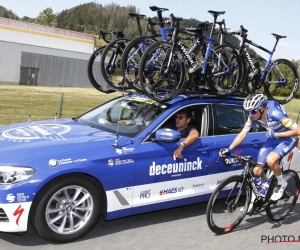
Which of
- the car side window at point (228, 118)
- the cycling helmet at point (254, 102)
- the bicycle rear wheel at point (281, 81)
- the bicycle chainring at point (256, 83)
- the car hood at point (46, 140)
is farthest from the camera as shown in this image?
the bicycle rear wheel at point (281, 81)

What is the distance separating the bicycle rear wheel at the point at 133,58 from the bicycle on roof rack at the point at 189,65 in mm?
357

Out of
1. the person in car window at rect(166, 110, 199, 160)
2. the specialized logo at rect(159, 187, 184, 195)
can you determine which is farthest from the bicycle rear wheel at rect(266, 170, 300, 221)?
the person in car window at rect(166, 110, 199, 160)

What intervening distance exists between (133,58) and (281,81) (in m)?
2.97

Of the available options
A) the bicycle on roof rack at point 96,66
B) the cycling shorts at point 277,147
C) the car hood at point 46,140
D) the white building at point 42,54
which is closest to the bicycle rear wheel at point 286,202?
the cycling shorts at point 277,147

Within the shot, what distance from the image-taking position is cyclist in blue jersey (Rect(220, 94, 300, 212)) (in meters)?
5.37

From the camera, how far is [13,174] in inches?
169

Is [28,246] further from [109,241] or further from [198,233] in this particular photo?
[198,233]

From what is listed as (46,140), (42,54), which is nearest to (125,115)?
(46,140)

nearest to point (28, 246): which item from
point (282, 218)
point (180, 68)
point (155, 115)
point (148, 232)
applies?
point (148, 232)

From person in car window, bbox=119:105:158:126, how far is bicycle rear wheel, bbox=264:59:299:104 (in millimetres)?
2702

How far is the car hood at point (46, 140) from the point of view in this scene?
4.52m

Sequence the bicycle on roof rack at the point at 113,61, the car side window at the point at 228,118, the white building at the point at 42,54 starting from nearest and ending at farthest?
the car side window at the point at 228,118
the bicycle on roof rack at the point at 113,61
the white building at the point at 42,54

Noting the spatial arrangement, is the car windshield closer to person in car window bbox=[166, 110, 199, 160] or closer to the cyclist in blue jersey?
person in car window bbox=[166, 110, 199, 160]

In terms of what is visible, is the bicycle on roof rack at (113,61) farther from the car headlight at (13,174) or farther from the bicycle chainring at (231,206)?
the car headlight at (13,174)
